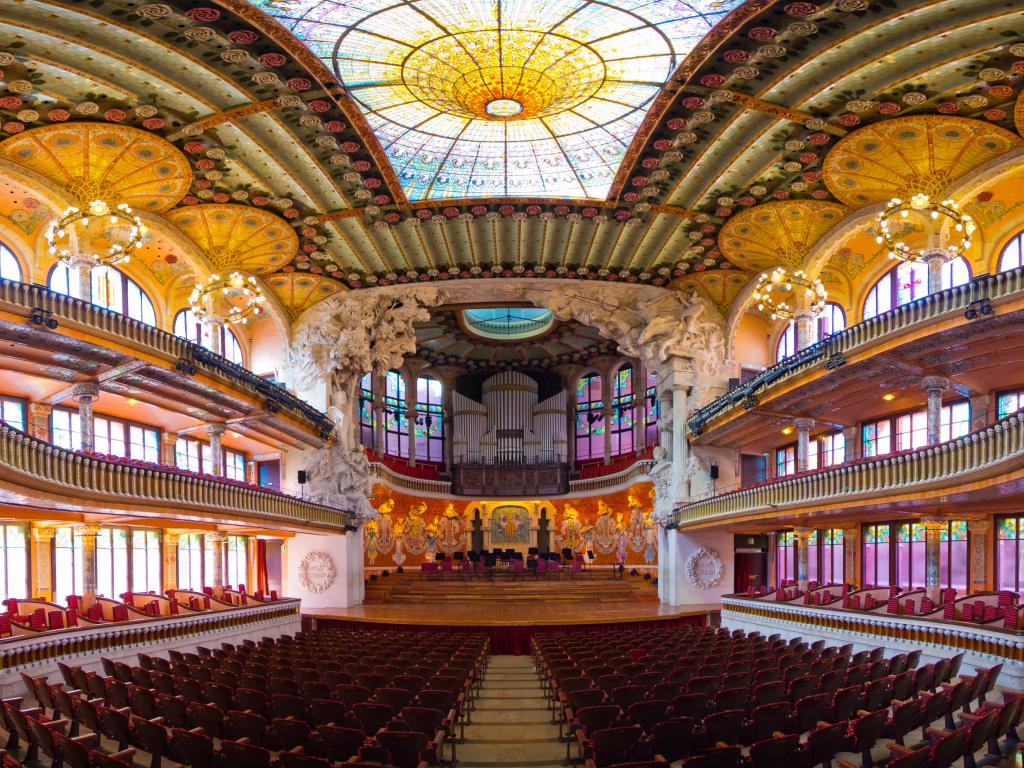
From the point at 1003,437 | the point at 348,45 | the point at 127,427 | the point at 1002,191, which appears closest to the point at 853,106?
the point at 1002,191

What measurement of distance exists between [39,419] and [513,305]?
58.2 feet

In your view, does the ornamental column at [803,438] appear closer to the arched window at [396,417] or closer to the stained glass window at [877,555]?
the stained glass window at [877,555]

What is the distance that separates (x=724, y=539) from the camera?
114 feet

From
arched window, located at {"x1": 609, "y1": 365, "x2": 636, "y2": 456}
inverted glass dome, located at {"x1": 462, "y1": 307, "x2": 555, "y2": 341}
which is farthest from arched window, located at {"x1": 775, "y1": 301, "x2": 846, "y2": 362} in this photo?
inverted glass dome, located at {"x1": 462, "y1": 307, "x2": 555, "y2": 341}

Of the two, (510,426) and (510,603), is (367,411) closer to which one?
(510,426)

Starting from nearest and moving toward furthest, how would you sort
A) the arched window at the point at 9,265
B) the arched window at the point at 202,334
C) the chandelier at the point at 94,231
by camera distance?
the chandelier at the point at 94,231 → the arched window at the point at 9,265 → the arched window at the point at 202,334

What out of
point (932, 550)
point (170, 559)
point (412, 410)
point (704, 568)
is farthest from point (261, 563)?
point (932, 550)

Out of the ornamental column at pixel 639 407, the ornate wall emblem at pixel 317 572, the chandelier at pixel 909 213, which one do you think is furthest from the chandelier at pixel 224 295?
the ornamental column at pixel 639 407

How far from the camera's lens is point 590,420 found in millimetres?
46469

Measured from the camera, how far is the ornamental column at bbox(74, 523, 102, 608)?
21172 millimetres

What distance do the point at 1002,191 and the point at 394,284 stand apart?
2011 centimetres

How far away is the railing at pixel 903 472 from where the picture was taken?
16203 millimetres

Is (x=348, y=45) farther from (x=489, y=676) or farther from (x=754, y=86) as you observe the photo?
(x=489, y=676)

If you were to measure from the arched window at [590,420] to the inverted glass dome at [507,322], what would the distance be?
171 inches
